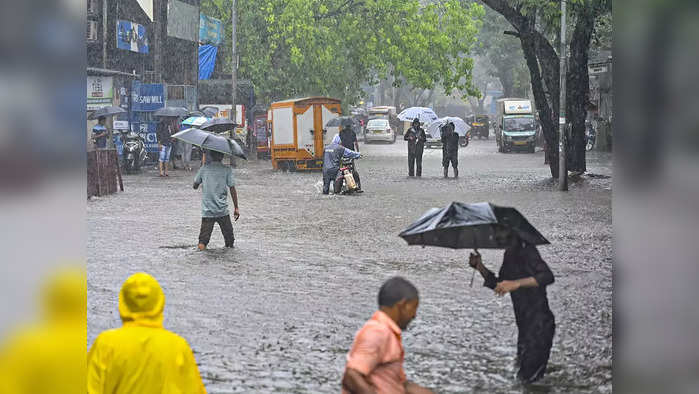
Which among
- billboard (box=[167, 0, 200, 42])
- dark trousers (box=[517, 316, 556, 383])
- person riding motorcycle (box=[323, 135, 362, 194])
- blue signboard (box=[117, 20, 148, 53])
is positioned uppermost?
blue signboard (box=[117, 20, 148, 53])

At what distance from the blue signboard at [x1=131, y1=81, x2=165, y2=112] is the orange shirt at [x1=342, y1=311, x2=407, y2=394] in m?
16.9

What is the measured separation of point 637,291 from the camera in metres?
4.31

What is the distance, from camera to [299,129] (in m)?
16.0

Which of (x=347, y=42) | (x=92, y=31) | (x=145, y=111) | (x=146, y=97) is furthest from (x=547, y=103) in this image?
(x=145, y=111)

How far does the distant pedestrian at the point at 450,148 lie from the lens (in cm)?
819

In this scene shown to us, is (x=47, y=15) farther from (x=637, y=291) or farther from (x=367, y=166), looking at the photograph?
(x=367, y=166)

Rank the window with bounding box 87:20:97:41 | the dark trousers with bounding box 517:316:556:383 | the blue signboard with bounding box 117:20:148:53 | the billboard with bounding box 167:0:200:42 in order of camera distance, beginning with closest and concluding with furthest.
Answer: the dark trousers with bounding box 517:316:556:383 < the billboard with bounding box 167:0:200:42 < the window with bounding box 87:20:97:41 < the blue signboard with bounding box 117:20:148:53

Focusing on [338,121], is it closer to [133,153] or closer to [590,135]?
[133,153]

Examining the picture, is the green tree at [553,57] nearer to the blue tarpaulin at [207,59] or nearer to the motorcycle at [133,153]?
the blue tarpaulin at [207,59]

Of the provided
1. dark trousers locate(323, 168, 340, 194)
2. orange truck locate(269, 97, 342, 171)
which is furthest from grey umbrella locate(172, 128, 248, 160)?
dark trousers locate(323, 168, 340, 194)

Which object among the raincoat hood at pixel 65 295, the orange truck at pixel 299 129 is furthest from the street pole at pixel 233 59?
the raincoat hood at pixel 65 295

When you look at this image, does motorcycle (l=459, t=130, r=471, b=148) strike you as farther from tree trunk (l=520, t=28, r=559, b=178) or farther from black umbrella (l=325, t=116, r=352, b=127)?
black umbrella (l=325, t=116, r=352, b=127)

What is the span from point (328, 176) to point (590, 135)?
7262 millimetres

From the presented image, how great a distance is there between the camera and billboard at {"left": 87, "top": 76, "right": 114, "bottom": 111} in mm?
19781
